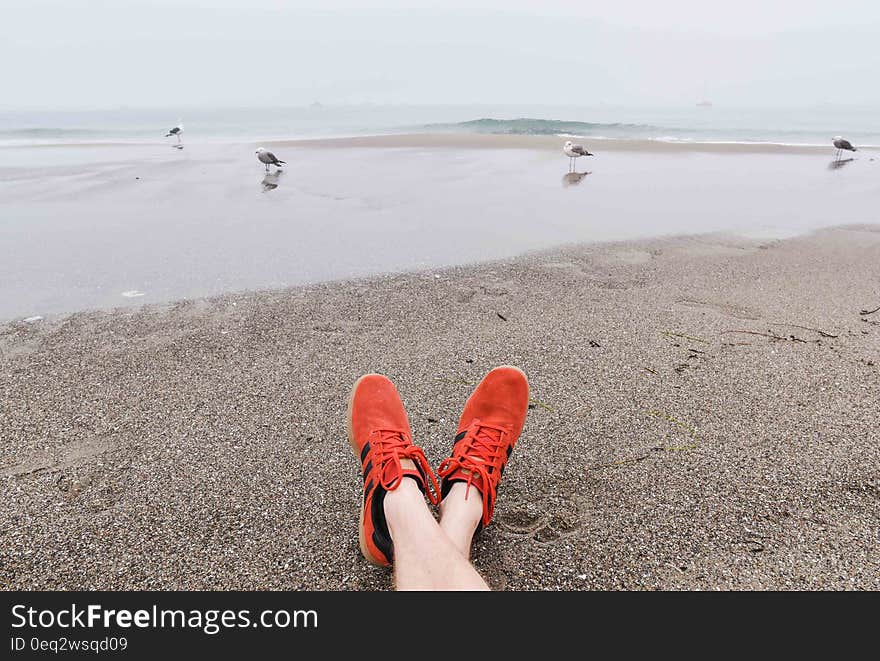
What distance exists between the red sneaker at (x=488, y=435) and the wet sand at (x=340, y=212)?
2.70m

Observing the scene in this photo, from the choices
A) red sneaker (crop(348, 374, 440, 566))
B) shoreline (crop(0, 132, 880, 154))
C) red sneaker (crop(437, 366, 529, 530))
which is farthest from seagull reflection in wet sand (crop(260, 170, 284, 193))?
red sneaker (crop(437, 366, 529, 530))

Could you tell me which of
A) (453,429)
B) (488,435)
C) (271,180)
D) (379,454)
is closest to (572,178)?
(271,180)

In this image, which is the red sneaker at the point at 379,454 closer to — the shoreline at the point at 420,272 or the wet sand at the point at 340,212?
the shoreline at the point at 420,272

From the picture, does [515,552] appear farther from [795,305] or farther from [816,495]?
[795,305]

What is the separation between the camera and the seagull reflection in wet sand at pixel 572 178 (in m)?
9.84

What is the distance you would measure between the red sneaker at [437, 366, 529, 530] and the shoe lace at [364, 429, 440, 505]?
2.4 inches

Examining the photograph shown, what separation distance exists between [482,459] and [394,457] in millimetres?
314

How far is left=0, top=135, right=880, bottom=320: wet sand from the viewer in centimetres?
486

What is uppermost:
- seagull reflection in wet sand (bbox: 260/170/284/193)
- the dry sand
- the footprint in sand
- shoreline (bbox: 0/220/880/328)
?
seagull reflection in wet sand (bbox: 260/170/284/193)

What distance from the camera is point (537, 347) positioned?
10.7 feet

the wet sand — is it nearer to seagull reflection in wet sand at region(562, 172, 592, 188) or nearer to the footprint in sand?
seagull reflection in wet sand at region(562, 172, 592, 188)

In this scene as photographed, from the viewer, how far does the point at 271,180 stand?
10305 mm

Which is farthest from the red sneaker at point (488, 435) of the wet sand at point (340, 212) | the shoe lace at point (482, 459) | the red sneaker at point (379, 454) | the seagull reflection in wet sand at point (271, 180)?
the seagull reflection in wet sand at point (271, 180)

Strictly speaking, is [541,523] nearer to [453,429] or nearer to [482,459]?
[482,459]
